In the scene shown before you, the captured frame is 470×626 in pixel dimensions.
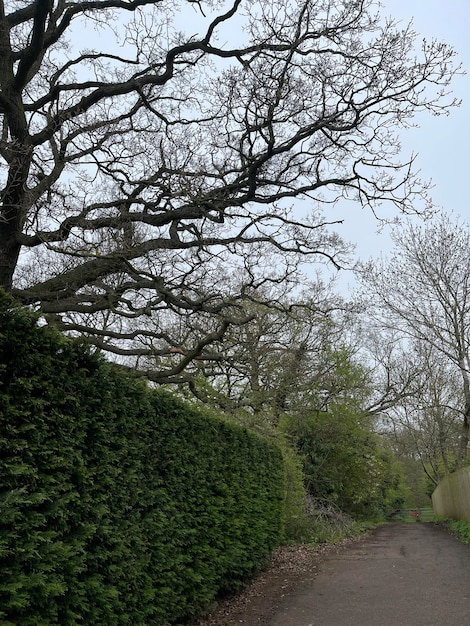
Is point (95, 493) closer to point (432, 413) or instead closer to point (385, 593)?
point (385, 593)

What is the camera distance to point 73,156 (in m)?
9.23

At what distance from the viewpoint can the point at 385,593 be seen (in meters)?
8.48

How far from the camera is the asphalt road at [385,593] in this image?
6.91 m

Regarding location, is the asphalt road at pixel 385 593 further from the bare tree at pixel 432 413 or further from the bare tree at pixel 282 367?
the bare tree at pixel 432 413

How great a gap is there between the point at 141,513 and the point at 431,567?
25.4 ft

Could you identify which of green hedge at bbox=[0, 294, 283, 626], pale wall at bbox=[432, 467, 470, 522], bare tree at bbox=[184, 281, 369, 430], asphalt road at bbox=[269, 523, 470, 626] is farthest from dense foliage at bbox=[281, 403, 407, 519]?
green hedge at bbox=[0, 294, 283, 626]

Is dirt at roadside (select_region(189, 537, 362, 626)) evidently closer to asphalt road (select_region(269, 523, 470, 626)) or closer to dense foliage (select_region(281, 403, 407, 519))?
asphalt road (select_region(269, 523, 470, 626))

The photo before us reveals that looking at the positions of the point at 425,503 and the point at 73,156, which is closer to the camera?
the point at 73,156

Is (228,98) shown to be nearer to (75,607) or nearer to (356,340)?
(75,607)

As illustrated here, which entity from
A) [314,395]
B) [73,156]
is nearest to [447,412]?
[314,395]

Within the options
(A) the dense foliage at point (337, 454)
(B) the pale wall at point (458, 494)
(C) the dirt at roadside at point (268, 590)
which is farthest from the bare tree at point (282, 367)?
(B) the pale wall at point (458, 494)

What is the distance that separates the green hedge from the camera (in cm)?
343

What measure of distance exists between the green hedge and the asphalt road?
1.47 meters

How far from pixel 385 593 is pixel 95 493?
230 inches
